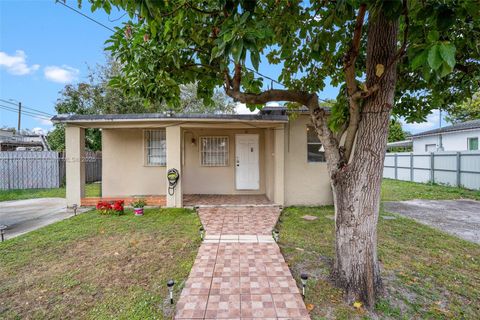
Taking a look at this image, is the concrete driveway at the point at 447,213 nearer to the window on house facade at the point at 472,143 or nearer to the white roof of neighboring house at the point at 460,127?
the window on house facade at the point at 472,143

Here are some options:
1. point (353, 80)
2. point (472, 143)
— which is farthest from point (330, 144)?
point (472, 143)

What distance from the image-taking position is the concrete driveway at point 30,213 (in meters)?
5.54

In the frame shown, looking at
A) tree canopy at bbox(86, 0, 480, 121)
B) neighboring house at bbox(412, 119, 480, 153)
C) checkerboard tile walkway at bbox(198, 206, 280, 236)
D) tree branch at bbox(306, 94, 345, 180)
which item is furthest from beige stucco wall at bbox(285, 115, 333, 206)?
neighboring house at bbox(412, 119, 480, 153)

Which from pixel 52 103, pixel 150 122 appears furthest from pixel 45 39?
pixel 150 122

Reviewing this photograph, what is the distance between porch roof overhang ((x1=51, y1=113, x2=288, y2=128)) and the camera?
274 inches

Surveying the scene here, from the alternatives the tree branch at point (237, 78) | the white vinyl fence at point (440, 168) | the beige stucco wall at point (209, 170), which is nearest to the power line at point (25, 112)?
the beige stucco wall at point (209, 170)

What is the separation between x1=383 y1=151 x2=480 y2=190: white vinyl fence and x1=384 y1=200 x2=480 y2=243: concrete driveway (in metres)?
3.13

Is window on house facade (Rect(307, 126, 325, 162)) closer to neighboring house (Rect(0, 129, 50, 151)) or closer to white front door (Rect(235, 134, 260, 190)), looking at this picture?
A: white front door (Rect(235, 134, 260, 190))

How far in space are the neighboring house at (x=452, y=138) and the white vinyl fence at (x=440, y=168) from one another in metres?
2.56

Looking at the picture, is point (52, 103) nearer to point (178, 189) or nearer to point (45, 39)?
point (45, 39)

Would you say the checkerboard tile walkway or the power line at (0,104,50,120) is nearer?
the checkerboard tile walkway

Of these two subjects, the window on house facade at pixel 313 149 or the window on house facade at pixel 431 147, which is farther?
the window on house facade at pixel 431 147

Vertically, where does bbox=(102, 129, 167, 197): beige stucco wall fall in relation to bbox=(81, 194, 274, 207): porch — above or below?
above

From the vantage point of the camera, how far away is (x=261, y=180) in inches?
362
